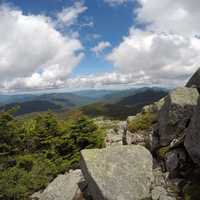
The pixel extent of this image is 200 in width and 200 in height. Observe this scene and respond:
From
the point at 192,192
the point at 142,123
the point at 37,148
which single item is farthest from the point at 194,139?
the point at 37,148

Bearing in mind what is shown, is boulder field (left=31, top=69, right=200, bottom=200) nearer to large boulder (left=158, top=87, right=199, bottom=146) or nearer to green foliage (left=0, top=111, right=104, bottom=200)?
large boulder (left=158, top=87, right=199, bottom=146)

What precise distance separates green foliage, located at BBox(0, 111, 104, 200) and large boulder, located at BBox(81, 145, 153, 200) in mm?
10730

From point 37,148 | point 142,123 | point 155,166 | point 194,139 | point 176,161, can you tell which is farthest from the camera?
point 37,148

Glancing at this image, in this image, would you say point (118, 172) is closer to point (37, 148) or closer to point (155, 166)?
point (155, 166)

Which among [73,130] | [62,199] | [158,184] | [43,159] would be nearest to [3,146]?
[43,159]

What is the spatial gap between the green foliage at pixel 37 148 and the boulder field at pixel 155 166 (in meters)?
5.12

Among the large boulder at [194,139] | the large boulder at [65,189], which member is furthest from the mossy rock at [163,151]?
the large boulder at [65,189]

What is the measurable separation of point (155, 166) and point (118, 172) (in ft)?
15.5

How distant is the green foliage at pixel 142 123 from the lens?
86.7 feet

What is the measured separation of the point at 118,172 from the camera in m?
16.9

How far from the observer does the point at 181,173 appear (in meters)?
17.5

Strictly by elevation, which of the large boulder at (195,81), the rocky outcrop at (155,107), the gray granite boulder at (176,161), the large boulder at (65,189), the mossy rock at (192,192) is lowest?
the large boulder at (65,189)

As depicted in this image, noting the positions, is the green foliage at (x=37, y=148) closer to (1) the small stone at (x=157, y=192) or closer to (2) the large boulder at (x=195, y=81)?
(1) the small stone at (x=157, y=192)

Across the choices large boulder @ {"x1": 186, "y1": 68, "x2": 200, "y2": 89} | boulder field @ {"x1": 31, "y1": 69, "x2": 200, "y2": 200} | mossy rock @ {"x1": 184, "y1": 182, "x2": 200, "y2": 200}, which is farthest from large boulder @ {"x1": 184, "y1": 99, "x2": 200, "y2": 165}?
large boulder @ {"x1": 186, "y1": 68, "x2": 200, "y2": 89}
